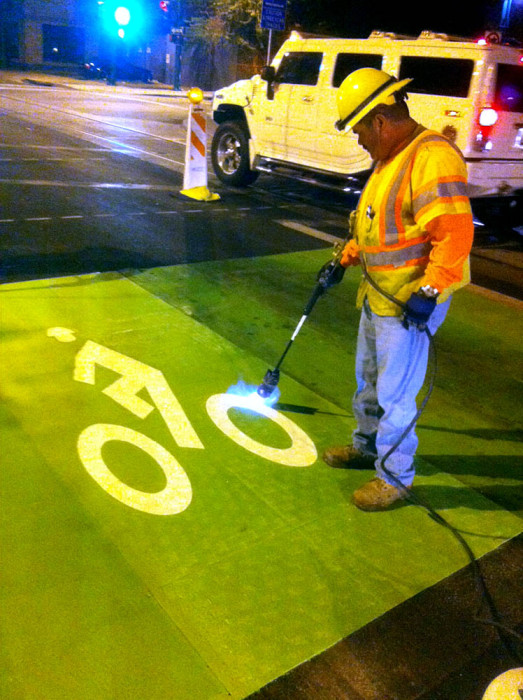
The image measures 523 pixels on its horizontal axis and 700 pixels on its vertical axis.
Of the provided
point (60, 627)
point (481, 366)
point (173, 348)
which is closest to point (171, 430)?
point (173, 348)

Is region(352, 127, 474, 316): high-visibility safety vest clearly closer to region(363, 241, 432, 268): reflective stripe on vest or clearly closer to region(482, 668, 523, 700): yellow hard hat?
region(363, 241, 432, 268): reflective stripe on vest

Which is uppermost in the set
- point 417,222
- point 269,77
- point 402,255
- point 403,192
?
point 269,77

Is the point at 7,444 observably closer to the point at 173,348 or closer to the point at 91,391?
the point at 91,391

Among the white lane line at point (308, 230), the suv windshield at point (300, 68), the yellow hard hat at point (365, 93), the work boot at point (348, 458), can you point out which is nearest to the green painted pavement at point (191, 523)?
the work boot at point (348, 458)

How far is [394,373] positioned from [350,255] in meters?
0.80

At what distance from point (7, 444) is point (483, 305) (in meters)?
5.18

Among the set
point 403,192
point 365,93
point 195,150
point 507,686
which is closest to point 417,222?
point 403,192

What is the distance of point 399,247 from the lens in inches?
126

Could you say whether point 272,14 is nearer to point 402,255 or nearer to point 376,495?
point 402,255

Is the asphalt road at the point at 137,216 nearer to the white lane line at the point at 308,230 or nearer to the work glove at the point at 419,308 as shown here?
the white lane line at the point at 308,230

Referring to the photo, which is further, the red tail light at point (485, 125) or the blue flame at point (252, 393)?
the red tail light at point (485, 125)

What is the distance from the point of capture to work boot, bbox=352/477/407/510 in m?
3.51

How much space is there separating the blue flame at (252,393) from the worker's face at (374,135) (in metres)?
1.84

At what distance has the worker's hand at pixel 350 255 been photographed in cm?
374
